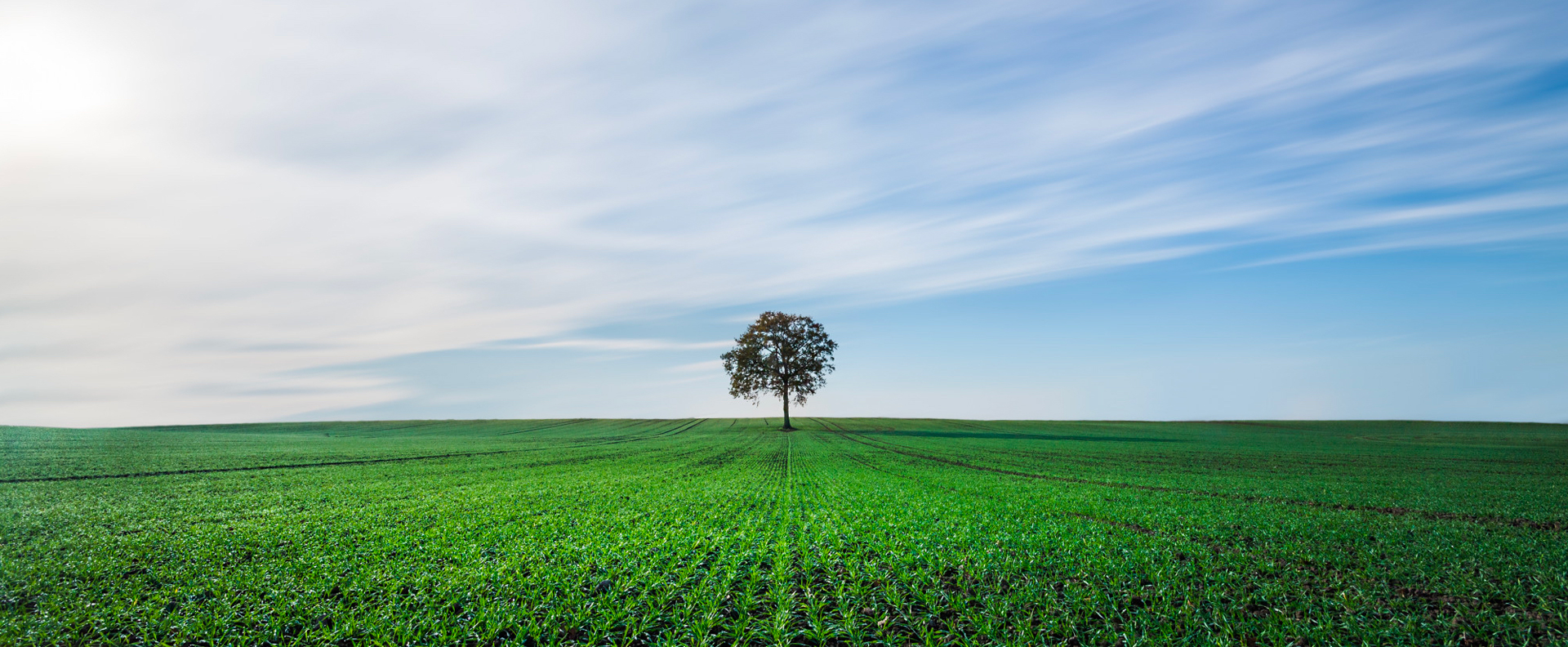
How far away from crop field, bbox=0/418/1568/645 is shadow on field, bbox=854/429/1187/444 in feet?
106

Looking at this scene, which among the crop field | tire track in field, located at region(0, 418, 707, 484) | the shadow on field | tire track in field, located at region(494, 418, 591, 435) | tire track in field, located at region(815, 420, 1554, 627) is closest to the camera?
the crop field

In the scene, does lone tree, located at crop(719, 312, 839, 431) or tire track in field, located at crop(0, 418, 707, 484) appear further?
lone tree, located at crop(719, 312, 839, 431)

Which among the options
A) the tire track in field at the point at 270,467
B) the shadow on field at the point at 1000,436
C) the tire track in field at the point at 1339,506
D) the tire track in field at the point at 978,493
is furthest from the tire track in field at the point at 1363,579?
the shadow on field at the point at 1000,436

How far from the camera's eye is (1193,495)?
24219 mm

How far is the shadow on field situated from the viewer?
61.8m

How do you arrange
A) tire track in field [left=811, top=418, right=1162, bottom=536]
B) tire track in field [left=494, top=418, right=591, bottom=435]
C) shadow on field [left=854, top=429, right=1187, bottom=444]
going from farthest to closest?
tire track in field [left=494, top=418, right=591, bottom=435] → shadow on field [left=854, top=429, right=1187, bottom=444] → tire track in field [left=811, top=418, right=1162, bottom=536]

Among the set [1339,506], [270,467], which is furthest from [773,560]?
[270,467]

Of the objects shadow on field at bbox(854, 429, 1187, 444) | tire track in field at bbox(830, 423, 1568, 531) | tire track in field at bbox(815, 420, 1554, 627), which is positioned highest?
tire track in field at bbox(815, 420, 1554, 627)

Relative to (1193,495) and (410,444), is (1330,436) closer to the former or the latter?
(1193,495)

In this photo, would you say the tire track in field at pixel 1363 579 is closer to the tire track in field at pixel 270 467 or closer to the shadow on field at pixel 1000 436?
the tire track in field at pixel 270 467

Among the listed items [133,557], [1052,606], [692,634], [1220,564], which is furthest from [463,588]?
[1220,564]

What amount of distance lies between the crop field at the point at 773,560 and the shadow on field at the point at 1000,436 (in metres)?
32.4

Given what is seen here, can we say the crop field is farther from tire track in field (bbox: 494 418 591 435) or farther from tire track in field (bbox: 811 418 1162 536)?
tire track in field (bbox: 494 418 591 435)

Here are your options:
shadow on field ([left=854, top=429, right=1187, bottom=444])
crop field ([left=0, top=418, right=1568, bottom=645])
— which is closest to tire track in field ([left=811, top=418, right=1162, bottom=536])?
crop field ([left=0, top=418, right=1568, bottom=645])
